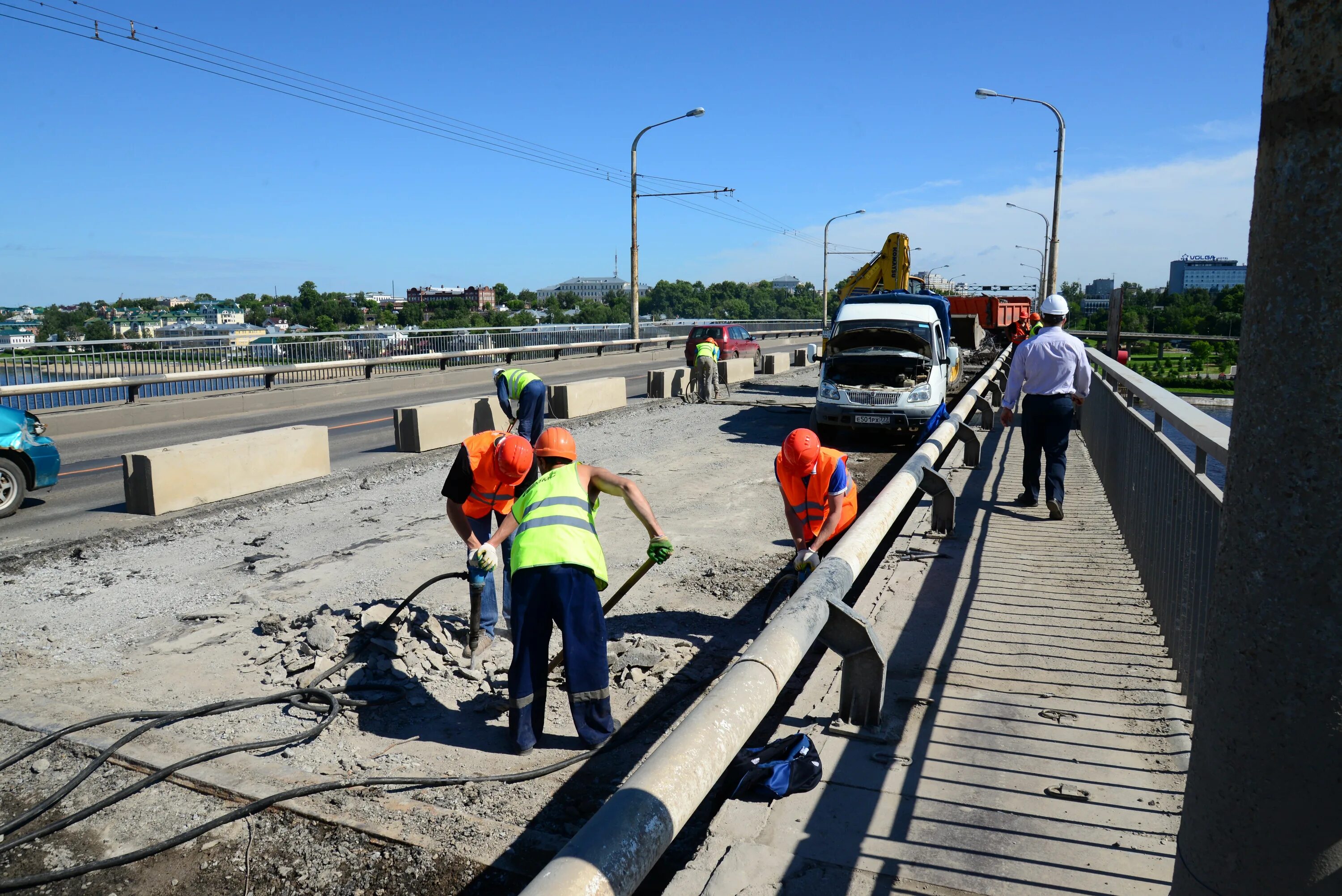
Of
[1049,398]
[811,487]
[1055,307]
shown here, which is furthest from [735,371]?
[811,487]

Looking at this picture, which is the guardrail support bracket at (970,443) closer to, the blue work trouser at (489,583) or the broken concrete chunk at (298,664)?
the blue work trouser at (489,583)

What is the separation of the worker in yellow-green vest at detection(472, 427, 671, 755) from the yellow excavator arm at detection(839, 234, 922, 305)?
21.2 metres

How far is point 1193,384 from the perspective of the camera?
164 feet

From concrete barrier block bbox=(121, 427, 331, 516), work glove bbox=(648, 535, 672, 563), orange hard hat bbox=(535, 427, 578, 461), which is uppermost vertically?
orange hard hat bbox=(535, 427, 578, 461)

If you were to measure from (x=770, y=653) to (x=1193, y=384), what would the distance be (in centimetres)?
5471

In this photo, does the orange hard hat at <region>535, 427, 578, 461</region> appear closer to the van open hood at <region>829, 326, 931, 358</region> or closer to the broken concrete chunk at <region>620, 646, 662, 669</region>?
the broken concrete chunk at <region>620, 646, 662, 669</region>

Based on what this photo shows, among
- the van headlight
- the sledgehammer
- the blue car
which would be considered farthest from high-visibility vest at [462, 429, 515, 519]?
the van headlight

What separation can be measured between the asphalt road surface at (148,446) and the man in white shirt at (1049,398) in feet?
29.3

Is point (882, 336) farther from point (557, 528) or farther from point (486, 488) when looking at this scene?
point (557, 528)

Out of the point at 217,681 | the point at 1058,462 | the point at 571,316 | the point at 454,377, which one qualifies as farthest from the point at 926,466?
the point at 571,316

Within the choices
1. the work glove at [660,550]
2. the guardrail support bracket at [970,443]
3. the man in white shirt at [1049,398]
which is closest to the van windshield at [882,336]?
the guardrail support bracket at [970,443]

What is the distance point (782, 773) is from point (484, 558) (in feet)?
8.29

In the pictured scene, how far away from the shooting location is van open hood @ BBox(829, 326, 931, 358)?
1546cm

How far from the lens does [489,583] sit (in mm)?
6047
